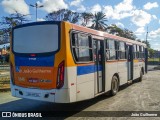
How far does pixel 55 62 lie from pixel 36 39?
1080mm

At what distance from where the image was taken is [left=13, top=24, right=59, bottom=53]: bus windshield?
797 cm

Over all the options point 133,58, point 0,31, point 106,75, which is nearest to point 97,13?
point 0,31

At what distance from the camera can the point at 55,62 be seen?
780 cm

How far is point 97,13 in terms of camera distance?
7850 cm

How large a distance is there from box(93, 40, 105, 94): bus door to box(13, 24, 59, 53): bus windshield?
7.35 feet

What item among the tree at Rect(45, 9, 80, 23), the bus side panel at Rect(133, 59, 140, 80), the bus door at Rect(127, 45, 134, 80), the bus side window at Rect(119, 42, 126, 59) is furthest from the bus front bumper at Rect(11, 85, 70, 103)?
the tree at Rect(45, 9, 80, 23)

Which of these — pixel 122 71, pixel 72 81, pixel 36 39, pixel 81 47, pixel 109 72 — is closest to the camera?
pixel 72 81

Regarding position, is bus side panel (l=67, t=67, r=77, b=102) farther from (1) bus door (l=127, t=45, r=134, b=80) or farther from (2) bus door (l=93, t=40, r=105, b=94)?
(1) bus door (l=127, t=45, r=134, b=80)

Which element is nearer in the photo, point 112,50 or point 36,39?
point 36,39

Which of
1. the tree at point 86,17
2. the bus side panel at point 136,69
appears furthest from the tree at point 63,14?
the bus side panel at point 136,69

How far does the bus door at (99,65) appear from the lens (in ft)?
32.2

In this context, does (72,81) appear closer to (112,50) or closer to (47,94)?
(47,94)

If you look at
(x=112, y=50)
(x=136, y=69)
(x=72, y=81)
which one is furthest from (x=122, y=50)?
(x=72, y=81)

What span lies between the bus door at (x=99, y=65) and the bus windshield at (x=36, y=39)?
88.2 inches
